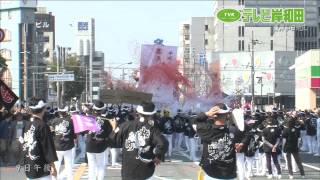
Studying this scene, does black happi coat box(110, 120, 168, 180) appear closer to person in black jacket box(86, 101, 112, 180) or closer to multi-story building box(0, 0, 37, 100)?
person in black jacket box(86, 101, 112, 180)

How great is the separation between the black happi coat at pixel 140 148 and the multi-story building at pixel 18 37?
280ft

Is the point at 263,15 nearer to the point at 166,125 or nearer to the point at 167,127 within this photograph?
the point at 166,125

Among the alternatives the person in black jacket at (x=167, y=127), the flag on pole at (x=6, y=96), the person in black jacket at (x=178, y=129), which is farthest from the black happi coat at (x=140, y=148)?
the person in black jacket at (x=178, y=129)

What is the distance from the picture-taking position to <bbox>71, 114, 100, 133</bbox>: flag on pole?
14.2m

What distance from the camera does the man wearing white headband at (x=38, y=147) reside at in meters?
9.81

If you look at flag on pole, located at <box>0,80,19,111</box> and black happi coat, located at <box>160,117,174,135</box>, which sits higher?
flag on pole, located at <box>0,80,19,111</box>

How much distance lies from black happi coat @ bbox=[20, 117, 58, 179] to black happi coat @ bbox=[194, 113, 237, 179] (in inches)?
85.9

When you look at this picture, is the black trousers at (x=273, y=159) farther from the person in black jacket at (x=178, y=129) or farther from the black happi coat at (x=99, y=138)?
the person in black jacket at (x=178, y=129)

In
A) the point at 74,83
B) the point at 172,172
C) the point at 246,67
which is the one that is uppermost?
the point at 246,67

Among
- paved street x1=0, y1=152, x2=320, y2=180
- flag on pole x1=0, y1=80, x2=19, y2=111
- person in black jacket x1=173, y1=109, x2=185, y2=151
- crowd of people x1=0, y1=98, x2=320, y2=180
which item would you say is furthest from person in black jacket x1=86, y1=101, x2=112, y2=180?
person in black jacket x1=173, y1=109, x2=185, y2=151

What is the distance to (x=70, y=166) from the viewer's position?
48.2 ft

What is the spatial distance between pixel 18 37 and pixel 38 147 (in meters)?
90.9

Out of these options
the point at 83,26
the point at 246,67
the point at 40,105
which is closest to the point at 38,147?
the point at 40,105

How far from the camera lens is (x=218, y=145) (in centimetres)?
962
